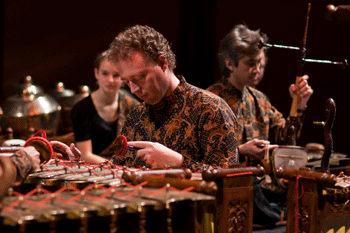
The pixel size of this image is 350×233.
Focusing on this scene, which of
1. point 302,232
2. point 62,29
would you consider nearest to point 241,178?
point 302,232

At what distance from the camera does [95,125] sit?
12.7 ft

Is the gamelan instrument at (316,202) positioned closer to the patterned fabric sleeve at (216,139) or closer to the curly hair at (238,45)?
the patterned fabric sleeve at (216,139)

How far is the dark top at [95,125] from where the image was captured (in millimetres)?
3795

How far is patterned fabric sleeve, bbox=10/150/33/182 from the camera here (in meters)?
1.62

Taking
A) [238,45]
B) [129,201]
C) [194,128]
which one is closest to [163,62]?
[194,128]

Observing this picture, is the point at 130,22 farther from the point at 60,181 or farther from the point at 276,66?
the point at 60,181

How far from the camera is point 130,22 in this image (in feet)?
18.3

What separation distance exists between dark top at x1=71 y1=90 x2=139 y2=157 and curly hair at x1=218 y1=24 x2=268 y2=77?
87 centimetres

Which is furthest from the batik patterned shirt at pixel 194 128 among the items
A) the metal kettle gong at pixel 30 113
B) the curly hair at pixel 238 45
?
the metal kettle gong at pixel 30 113

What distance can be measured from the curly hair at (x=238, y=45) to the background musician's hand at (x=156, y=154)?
157cm

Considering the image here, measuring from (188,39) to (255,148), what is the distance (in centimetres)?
232

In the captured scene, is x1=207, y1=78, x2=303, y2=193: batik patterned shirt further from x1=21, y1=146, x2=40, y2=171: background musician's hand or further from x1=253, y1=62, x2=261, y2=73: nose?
x1=21, y1=146, x2=40, y2=171: background musician's hand

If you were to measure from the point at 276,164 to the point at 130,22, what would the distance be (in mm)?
2964

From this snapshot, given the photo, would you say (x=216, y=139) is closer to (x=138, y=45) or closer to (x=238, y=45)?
(x=138, y=45)
